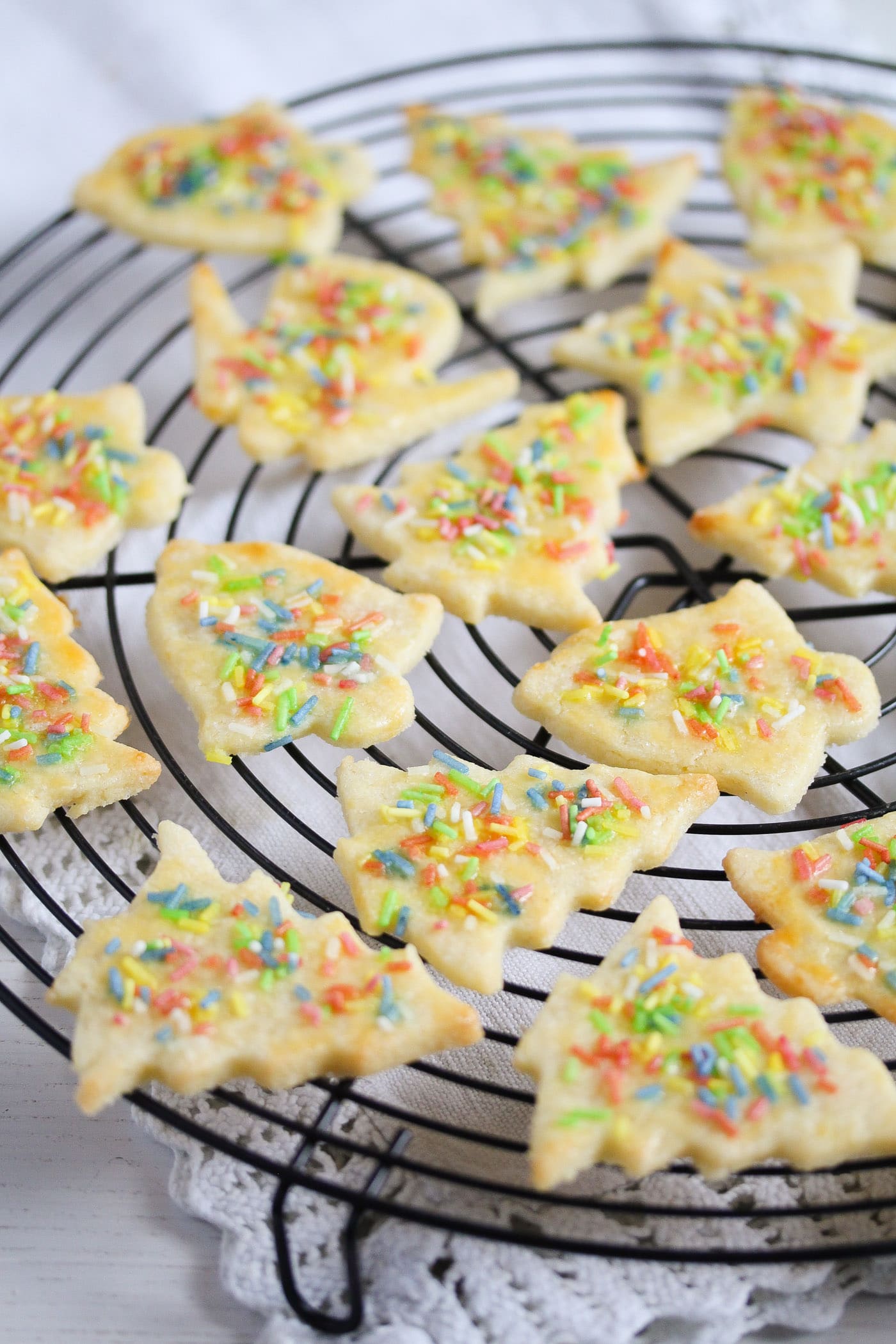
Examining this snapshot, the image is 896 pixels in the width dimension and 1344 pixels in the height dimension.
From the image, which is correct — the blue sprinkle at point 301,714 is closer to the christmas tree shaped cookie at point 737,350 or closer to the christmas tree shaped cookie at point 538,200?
the christmas tree shaped cookie at point 737,350

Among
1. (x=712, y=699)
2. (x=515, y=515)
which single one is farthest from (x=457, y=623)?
(x=712, y=699)

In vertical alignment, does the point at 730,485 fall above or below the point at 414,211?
below

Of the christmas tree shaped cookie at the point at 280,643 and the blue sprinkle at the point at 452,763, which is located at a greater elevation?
the christmas tree shaped cookie at the point at 280,643

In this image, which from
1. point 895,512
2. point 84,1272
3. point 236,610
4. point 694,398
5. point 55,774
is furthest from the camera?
point 694,398

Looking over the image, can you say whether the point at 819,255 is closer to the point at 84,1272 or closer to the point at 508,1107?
the point at 508,1107

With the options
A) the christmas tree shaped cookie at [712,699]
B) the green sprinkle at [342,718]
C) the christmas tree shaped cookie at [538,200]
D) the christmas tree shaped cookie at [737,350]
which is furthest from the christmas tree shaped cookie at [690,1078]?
the christmas tree shaped cookie at [538,200]

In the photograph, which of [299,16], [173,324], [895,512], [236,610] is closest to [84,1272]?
[236,610]
